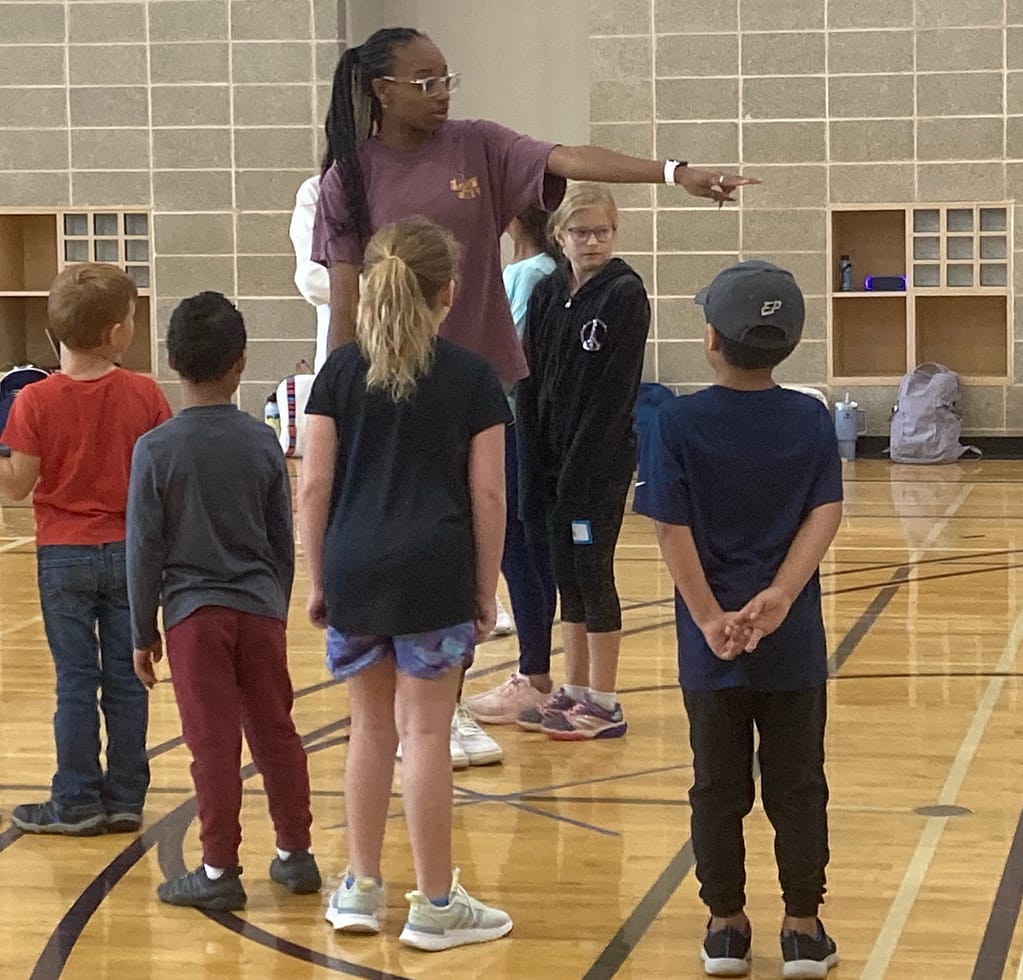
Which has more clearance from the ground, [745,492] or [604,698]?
[745,492]

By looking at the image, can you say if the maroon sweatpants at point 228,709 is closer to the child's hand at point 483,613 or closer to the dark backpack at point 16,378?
the child's hand at point 483,613

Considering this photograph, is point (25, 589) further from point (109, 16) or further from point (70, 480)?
point (109, 16)

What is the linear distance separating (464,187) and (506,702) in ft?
4.70

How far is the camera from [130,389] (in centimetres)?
375

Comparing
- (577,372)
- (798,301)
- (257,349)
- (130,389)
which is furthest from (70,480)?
(257,349)

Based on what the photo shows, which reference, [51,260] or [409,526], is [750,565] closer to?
[409,526]

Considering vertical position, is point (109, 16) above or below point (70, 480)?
above

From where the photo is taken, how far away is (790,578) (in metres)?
2.82

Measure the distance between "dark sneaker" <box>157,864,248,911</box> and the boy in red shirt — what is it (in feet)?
1.63

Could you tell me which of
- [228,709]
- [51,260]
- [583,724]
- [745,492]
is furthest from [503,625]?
[51,260]

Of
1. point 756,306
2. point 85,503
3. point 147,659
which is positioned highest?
point 756,306

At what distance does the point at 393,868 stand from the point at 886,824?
985 millimetres

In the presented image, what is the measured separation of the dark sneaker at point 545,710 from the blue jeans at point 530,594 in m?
0.12

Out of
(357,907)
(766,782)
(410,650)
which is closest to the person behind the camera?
(766,782)
